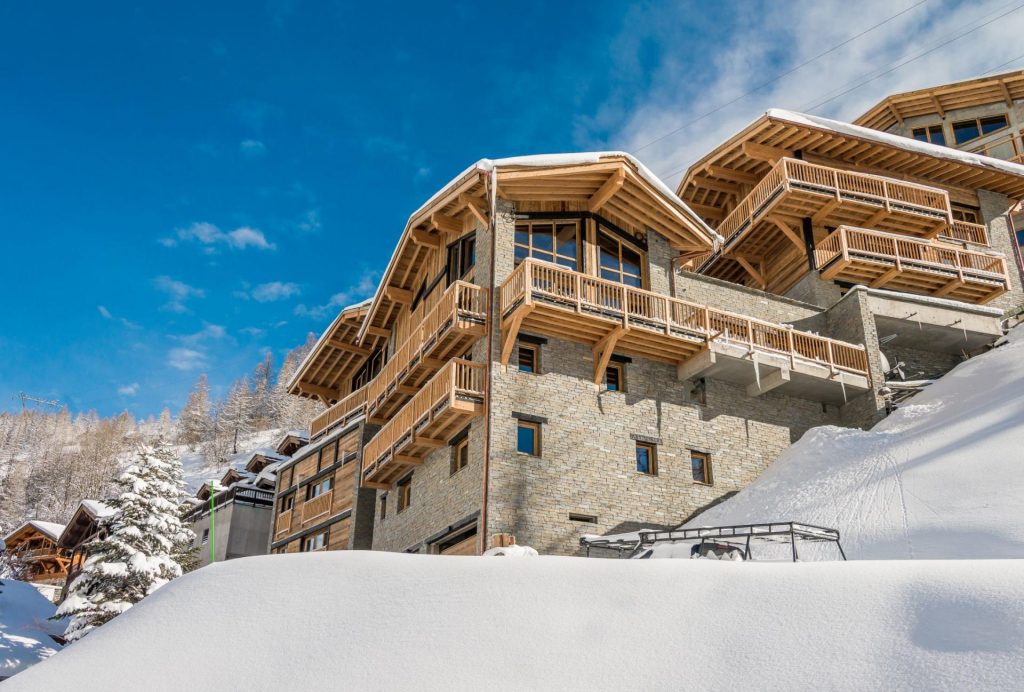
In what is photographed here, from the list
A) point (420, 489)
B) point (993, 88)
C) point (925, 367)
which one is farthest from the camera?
point (993, 88)

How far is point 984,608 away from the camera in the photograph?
6410mm

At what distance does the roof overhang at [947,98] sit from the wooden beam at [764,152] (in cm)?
1092

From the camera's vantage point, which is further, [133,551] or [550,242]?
[133,551]

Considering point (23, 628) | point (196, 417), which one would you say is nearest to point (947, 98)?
point (23, 628)

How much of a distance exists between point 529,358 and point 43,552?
44144 mm

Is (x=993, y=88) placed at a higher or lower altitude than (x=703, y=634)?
higher

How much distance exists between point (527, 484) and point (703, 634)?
37.6ft

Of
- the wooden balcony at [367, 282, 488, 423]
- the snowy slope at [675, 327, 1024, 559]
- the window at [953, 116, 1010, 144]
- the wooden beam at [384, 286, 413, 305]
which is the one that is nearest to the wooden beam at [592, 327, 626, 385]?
the wooden balcony at [367, 282, 488, 423]

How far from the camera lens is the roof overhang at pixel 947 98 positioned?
36125 mm

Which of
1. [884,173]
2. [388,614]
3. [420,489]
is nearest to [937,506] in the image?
[388,614]

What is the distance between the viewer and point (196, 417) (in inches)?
4058

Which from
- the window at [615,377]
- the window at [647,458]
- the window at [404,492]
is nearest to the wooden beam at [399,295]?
the window at [404,492]

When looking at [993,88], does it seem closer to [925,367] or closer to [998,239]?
[998,239]

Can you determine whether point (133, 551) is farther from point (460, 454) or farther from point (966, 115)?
point (966, 115)
